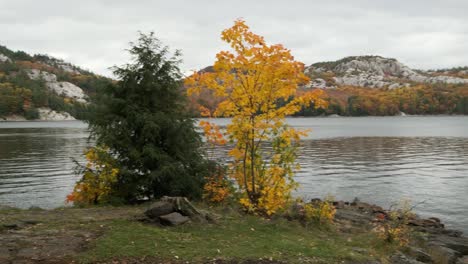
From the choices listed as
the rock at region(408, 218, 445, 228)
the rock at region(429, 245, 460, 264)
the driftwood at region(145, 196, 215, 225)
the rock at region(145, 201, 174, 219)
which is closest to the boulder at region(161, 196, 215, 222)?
the driftwood at region(145, 196, 215, 225)

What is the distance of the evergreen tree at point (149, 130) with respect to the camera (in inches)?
696

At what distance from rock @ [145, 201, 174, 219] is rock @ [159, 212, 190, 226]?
242mm

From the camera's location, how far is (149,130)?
1745 centimetres

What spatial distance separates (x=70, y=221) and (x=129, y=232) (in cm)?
231

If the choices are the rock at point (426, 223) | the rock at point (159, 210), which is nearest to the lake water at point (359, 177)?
the rock at point (426, 223)

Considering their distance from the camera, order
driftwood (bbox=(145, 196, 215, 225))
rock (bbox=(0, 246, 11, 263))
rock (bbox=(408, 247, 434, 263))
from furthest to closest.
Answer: rock (bbox=(408, 247, 434, 263))
driftwood (bbox=(145, 196, 215, 225))
rock (bbox=(0, 246, 11, 263))

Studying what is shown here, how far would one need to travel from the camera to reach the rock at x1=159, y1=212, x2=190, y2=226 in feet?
40.6

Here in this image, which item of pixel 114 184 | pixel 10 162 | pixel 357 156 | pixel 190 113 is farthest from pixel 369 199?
pixel 10 162

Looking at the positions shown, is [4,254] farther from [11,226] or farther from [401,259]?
[401,259]

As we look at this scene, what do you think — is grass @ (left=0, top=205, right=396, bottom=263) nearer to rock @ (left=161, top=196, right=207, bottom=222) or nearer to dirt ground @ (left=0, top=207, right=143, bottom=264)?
dirt ground @ (left=0, top=207, right=143, bottom=264)

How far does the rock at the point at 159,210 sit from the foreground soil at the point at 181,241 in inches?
10.4

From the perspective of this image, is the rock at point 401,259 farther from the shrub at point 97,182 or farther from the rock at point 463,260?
the shrub at point 97,182

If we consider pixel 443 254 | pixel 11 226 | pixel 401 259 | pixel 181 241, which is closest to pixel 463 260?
pixel 443 254

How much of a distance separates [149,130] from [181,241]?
7.41m
